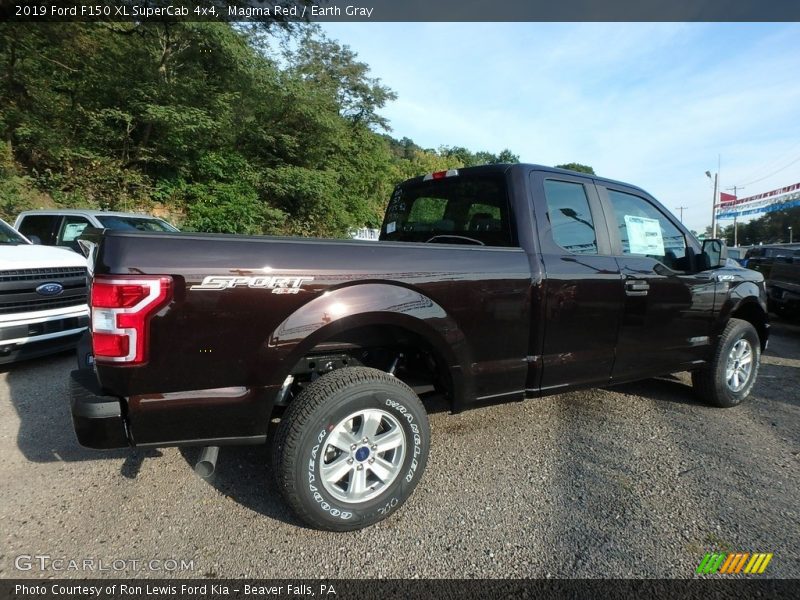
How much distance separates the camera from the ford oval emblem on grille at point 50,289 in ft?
14.8

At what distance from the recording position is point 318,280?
83.0 inches

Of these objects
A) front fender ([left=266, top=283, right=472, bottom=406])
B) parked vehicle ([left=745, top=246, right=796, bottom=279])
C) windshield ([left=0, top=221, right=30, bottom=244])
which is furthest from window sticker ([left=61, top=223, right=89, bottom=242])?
parked vehicle ([left=745, top=246, right=796, bottom=279])

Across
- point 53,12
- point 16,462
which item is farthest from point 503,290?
point 53,12

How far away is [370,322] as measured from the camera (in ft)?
7.47

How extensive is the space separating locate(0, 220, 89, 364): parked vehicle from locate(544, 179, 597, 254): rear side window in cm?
404

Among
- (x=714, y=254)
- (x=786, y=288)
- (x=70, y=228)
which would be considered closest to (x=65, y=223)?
(x=70, y=228)

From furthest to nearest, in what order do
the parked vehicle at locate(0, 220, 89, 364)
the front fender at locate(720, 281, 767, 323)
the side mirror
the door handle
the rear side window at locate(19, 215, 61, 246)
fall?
the rear side window at locate(19, 215, 61, 246), the parked vehicle at locate(0, 220, 89, 364), the front fender at locate(720, 281, 767, 323), the side mirror, the door handle

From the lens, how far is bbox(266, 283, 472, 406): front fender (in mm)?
2078

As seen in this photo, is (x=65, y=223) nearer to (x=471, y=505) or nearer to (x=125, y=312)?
(x=125, y=312)

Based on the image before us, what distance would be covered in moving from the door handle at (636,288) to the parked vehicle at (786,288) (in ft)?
19.1

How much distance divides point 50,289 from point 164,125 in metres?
11.8

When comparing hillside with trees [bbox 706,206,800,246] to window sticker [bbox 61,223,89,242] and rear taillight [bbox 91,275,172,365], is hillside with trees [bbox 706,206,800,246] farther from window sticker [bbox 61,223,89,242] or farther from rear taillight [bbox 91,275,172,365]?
rear taillight [bbox 91,275,172,365]

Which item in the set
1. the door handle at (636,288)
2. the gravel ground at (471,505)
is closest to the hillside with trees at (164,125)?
the gravel ground at (471,505)

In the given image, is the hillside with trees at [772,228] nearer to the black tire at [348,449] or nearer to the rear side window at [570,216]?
the rear side window at [570,216]
